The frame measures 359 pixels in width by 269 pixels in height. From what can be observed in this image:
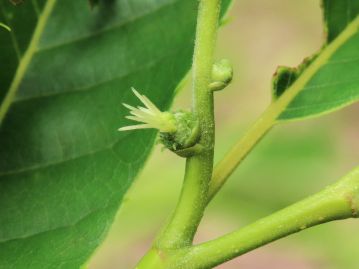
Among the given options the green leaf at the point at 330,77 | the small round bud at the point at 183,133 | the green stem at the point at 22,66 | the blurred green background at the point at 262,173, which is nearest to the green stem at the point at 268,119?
the green leaf at the point at 330,77

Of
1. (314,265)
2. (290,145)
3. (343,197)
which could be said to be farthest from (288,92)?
(314,265)

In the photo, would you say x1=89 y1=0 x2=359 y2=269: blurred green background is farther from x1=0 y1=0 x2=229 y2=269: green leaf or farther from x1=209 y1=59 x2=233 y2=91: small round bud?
x1=209 y1=59 x2=233 y2=91: small round bud

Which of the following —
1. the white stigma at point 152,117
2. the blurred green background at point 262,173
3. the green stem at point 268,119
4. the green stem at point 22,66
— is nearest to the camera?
the white stigma at point 152,117

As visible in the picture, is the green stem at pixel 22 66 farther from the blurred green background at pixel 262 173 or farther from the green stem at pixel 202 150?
the blurred green background at pixel 262 173

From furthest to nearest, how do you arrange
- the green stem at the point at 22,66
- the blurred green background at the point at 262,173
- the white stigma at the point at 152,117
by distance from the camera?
the blurred green background at the point at 262,173 → the green stem at the point at 22,66 → the white stigma at the point at 152,117

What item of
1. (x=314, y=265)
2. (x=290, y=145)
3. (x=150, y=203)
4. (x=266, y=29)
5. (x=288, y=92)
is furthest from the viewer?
(x=266, y=29)

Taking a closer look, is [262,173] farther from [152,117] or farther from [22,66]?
[152,117]

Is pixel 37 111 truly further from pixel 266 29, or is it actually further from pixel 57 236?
pixel 266 29
